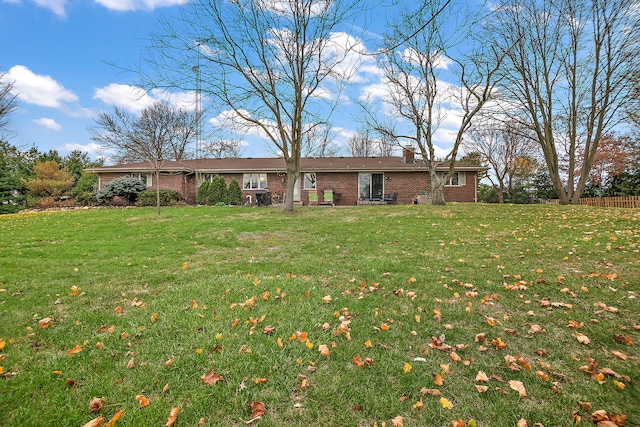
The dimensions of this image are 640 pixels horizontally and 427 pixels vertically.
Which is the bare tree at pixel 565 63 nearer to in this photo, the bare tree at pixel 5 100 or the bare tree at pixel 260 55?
the bare tree at pixel 260 55

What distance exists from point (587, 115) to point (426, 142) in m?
8.39

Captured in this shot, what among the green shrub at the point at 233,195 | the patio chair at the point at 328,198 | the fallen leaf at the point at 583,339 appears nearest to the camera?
the fallen leaf at the point at 583,339

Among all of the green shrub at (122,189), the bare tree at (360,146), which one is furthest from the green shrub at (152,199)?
the bare tree at (360,146)

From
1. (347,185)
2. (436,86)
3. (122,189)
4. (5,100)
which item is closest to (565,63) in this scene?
(436,86)

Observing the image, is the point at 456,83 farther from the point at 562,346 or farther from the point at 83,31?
the point at 83,31

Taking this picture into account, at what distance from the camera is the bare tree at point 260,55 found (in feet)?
37.8

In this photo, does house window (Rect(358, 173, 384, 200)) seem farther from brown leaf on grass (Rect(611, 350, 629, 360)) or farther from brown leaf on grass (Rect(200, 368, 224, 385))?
brown leaf on grass (Rect(200, 368, 224, 385))

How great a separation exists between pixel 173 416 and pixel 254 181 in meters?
19.8

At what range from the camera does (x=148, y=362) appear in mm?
2504

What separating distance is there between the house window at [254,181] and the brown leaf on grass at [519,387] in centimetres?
1975

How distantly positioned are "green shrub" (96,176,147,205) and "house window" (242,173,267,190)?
21.0ft

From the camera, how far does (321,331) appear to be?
3.00 meters

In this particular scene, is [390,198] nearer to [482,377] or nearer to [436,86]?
[436,86]

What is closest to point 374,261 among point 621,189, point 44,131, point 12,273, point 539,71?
point 12,273
